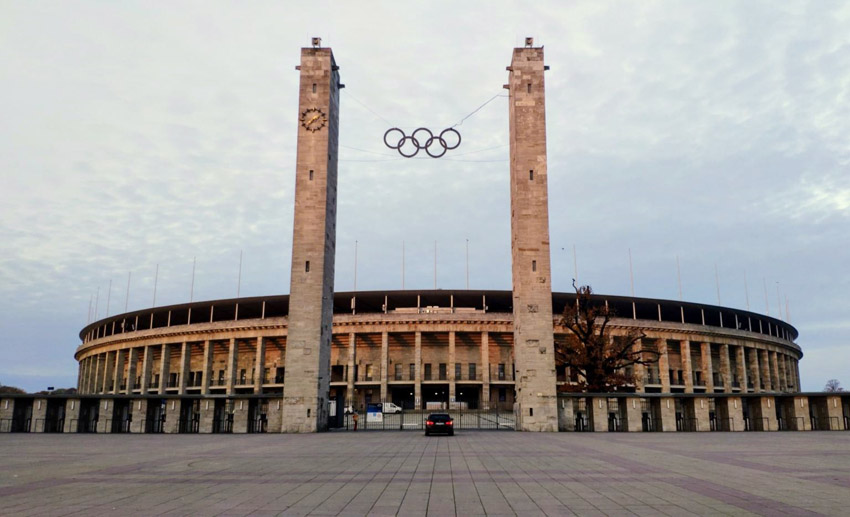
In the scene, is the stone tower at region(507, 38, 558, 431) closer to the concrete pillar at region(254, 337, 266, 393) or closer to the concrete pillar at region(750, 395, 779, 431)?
the concrete pillar at region(750, 395, 779, 431)

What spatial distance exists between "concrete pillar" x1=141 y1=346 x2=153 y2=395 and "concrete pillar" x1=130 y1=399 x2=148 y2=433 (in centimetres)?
5601

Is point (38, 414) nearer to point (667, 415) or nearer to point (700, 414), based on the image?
point (667, 415)

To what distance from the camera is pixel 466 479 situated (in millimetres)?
15617

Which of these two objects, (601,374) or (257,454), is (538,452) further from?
(601,374)

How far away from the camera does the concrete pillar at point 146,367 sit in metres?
91.9

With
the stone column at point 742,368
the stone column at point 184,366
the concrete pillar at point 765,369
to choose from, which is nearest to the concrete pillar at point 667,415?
the stone column at point 742,368

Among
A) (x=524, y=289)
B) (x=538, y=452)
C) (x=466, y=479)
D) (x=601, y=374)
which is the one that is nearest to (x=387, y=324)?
(x=601, y=374)

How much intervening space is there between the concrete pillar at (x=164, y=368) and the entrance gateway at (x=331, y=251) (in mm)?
54125

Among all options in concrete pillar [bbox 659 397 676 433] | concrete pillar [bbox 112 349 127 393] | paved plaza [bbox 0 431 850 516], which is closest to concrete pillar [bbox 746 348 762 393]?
concrete pillar [bbox 659 397 676 433]

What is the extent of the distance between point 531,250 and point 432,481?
29580mm

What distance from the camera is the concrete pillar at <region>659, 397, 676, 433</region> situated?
133ft

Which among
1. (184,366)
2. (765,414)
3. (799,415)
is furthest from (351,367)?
(799,415)

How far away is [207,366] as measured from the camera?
86.6 metres

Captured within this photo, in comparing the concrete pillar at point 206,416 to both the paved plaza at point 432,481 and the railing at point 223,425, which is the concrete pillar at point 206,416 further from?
the paved plaza at point 432,481
